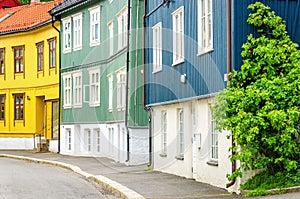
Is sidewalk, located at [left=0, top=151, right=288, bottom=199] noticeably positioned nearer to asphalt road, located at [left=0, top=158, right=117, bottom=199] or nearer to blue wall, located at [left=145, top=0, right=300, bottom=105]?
asphalt road, located at [left=0, top=158, right=117, bottom=199]

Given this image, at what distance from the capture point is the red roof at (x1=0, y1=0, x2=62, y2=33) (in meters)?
45.7

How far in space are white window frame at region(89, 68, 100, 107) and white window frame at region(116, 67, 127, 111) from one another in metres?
4.38

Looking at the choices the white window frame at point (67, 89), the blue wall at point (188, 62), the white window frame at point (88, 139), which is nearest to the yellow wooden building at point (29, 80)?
the white window frame at point (67, 89)

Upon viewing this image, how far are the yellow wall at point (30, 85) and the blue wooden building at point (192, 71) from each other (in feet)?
54.7

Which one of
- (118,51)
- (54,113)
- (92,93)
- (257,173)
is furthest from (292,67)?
(54,113)

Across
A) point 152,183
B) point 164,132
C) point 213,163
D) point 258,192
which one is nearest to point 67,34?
point 164,132

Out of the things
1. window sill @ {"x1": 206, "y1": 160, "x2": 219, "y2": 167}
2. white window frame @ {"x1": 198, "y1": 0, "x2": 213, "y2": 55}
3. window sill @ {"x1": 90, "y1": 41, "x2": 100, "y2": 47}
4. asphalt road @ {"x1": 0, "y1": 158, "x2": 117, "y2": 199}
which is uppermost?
window sill @ {"x1": 90, "y1": 41, "x2": 100, "y2": 47}

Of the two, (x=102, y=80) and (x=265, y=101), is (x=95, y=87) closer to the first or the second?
(x=102, y=80)

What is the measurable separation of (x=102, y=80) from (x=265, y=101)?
21.0 m

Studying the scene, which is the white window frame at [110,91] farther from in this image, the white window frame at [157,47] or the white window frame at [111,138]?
the white window frame at [157,47]

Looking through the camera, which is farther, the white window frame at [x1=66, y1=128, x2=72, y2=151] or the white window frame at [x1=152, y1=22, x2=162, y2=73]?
the white window frame at [x1=66, y1=128, x2=72, y2=151]

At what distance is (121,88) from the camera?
103ft

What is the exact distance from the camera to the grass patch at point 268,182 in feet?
49.3

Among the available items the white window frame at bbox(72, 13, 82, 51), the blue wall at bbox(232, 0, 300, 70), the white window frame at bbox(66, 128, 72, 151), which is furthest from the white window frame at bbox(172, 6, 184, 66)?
the white window frame at bbox(66, 128, 72, 151)
